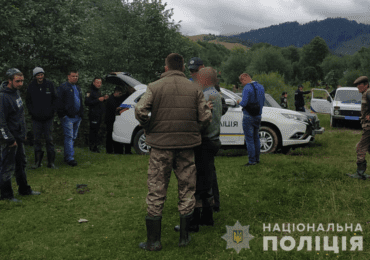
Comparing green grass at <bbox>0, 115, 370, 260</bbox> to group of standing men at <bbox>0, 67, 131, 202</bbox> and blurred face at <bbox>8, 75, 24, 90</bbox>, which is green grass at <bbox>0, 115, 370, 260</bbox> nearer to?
group of standing men at <bbox>0, 67, 131, 202</bbox>

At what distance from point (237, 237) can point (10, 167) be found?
3.60 meters

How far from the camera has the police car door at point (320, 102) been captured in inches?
801

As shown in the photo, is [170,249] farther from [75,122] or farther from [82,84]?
[82,84]

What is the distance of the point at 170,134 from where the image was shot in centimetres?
342

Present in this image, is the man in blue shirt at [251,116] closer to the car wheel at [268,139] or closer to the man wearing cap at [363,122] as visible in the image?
the car wheel at [268,139]

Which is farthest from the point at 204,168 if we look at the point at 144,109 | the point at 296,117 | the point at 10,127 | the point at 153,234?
the point at 296,117

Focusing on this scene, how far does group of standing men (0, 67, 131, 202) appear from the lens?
16.3 ft

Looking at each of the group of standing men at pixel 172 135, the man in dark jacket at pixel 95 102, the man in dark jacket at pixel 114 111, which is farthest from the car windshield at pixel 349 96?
the group of standing men at pixel 172 135

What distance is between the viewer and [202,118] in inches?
139

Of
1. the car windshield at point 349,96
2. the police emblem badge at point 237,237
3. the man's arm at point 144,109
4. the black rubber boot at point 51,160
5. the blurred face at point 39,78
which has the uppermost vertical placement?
the blurred face at point 39,78

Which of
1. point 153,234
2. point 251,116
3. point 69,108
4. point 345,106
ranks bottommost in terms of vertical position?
point 153,234

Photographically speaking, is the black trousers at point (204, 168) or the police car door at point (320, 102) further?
the police car door at point (320, 102)

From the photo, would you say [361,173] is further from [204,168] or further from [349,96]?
[349,96]

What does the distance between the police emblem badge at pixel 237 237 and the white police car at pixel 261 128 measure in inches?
191
